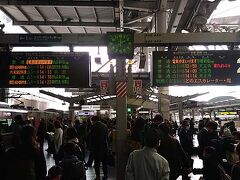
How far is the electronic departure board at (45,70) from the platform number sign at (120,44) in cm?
61

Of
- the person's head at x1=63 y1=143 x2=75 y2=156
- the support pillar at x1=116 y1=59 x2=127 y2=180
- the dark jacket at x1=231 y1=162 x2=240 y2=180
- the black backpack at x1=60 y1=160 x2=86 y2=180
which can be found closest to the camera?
the dark jacket at x1=231 y1=162 x2=240 y2=180

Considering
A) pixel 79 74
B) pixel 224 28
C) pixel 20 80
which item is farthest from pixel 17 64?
pixel 224 28

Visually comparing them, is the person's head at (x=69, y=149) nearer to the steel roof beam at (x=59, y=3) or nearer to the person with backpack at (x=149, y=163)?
the person with backpack at (x=149, y=163)

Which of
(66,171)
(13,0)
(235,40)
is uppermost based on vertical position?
(13,0)

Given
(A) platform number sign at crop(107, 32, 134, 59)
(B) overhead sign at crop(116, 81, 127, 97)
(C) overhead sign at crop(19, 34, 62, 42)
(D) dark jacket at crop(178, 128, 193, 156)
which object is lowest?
(D) dark jacket at crop(178, 128, 193, 156)

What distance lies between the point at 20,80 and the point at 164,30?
803 cm

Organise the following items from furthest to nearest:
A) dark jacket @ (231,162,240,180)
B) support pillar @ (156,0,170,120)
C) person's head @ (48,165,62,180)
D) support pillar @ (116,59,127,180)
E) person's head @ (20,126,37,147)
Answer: support pillar @ (156,0,170,120) → support pillar @ (116,59,127,180) → person's head @ (48,165,62,180) → person's head @ (20,126,37,147) → dark jacket @ (231,162,240,180)

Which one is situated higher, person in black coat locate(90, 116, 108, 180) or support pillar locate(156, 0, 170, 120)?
support pillar locate(156, 0, 170, 120)

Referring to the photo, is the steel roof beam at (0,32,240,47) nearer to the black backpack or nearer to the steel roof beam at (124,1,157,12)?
the black backpack

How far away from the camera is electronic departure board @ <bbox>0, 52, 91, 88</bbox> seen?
26.0 feet

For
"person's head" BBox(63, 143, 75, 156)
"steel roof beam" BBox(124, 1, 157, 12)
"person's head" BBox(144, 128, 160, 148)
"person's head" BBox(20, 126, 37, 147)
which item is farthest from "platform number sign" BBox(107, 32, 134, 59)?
"steel roof beam" BBox(124, 1, 157, 12)

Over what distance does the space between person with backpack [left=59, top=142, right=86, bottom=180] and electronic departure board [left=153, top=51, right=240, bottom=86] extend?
10.5 feet

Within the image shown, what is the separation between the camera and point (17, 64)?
796 cm

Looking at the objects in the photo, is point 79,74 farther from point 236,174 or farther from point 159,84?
point 236,174
